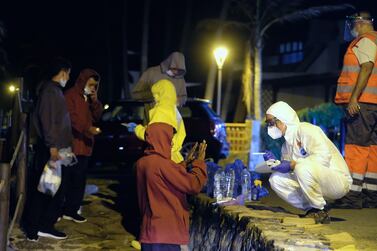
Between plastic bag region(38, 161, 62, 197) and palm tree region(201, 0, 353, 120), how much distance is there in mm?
12930

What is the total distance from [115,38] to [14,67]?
13.9 ft

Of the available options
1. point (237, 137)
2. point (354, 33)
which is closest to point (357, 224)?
point (354, 33)

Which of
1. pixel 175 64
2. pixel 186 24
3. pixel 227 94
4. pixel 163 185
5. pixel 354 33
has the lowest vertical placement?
pixel 163 185

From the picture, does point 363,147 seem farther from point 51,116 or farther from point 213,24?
point 213,24

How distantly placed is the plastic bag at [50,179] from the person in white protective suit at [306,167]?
252cm

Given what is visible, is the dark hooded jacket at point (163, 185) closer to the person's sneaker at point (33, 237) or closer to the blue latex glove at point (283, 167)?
the blue latex glove at point (283, 167)

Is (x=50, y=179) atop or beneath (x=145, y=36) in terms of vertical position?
beneath

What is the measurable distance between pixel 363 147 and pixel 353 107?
469mm

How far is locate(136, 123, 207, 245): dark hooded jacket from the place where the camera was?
421 centimetres

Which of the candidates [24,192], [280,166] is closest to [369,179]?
[280,166]

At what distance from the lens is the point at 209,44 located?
77.5 feet

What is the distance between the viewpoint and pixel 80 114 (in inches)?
281

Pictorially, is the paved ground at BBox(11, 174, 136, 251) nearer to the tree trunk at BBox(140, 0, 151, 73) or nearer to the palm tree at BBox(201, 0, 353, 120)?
the palm tree at BBox(201, 0, 353, 120)

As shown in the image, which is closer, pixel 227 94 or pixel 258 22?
pixel 258 22
